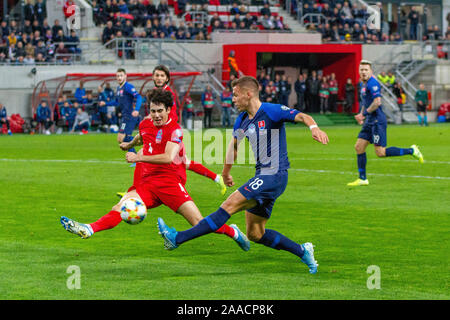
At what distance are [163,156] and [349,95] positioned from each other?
37997 millimetres

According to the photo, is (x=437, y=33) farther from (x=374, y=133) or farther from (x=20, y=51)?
(x=374, y=133)

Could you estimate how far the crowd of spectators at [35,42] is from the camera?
38.9m

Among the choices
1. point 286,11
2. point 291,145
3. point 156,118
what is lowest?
point 291,145

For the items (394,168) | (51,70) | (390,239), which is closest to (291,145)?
(394,168)

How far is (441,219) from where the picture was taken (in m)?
12.3

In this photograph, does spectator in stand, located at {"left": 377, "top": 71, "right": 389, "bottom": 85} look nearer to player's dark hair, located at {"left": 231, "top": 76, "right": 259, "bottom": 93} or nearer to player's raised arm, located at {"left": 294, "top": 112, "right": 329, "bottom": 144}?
player's dark hair, located at {"left": 231, "top": 76, "right": 259, "bottom": 93}

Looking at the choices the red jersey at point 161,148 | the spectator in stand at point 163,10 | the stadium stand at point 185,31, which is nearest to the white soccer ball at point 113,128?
the stadium stand at point 185,31

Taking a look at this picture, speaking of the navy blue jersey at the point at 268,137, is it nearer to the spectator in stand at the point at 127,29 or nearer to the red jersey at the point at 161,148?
the red jersey at the point at 161,148

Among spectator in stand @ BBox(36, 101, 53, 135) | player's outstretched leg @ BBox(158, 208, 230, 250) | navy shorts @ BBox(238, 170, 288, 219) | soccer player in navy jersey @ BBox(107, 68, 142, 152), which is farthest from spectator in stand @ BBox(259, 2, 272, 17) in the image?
player's outstretched leg @ BBox(158, 208, 230, 250)

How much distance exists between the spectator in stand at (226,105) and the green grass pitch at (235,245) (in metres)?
21.2

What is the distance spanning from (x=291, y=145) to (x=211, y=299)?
21749mm

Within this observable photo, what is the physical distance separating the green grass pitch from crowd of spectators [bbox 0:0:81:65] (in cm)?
1988
